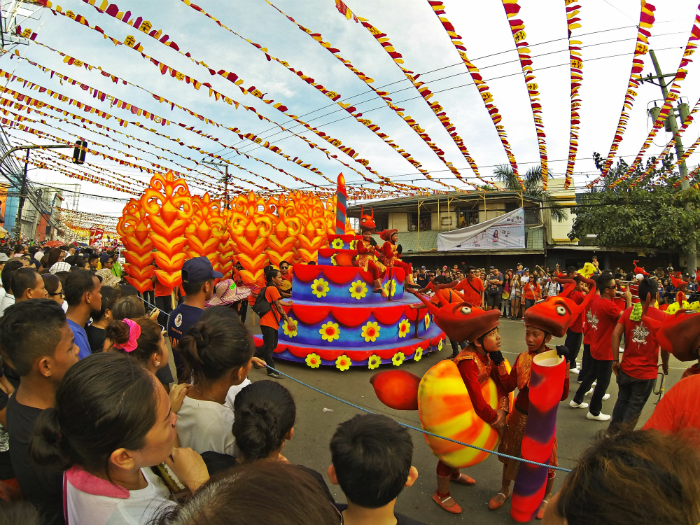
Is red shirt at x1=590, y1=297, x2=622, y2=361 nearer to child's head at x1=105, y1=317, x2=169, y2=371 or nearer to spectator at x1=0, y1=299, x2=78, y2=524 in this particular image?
child's head at x1=105, y1=317, x2=169, y2=371

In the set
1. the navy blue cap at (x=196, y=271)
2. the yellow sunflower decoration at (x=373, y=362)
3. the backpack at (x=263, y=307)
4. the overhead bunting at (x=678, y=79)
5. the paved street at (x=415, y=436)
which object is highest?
the overhead bunting at (x=678, y=79)

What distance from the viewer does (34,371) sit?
5.24 feet

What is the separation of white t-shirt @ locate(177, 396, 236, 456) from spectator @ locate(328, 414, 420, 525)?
0.49 meters

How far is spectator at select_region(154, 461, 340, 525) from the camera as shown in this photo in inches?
22.9

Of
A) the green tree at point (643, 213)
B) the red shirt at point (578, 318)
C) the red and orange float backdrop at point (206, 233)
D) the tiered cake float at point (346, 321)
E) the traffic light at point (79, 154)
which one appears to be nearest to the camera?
the red shirt at point (578, 318)

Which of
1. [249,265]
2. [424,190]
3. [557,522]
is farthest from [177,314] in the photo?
[424,190]

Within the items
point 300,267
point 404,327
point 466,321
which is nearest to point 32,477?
point 466,321

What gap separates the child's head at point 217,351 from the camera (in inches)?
67.9

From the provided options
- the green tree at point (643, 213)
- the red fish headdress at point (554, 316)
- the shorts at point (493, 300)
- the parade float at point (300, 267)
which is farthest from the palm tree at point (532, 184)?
the red fish headdress at point (554, 316)

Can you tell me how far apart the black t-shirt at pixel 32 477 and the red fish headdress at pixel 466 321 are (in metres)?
2.41

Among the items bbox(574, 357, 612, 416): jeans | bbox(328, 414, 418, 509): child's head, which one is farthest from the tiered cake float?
bbox(328, 414, 418, 509): child's head

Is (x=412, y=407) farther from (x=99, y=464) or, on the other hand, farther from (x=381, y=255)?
(x=381, y=255)

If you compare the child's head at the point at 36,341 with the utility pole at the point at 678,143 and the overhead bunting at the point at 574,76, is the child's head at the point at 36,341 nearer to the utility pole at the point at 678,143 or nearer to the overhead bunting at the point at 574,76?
the overhead bunting at the point at 574,76

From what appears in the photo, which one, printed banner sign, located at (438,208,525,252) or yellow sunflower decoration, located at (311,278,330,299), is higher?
printed banner sign, located at (438,208,525,252)
